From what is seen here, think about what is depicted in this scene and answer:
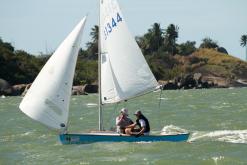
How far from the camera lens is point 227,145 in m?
22.4

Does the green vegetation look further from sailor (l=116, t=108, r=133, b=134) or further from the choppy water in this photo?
sailor (l=116, t=108, r=133, b=134)

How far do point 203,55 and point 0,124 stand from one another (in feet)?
377

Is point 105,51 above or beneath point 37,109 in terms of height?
above

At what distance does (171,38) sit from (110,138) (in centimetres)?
12206

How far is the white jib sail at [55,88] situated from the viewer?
70.5 ft

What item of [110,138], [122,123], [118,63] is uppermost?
[118,63]

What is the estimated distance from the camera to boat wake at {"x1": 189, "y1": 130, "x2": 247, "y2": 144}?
24.4m

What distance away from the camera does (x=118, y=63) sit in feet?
74.8

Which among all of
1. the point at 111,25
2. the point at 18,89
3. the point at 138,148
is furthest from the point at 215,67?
the point at 138,148

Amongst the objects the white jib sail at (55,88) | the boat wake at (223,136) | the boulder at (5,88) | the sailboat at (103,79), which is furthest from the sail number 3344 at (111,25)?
the boulder at (5,88)

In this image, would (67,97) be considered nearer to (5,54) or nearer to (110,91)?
(110,91)

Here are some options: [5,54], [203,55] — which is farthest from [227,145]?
[203,55]

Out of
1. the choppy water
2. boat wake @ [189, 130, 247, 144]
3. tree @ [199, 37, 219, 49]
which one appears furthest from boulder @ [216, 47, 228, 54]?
boat wake @ [189, 130, 247, 144]

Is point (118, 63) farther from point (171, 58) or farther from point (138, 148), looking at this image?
point (171, 58)
